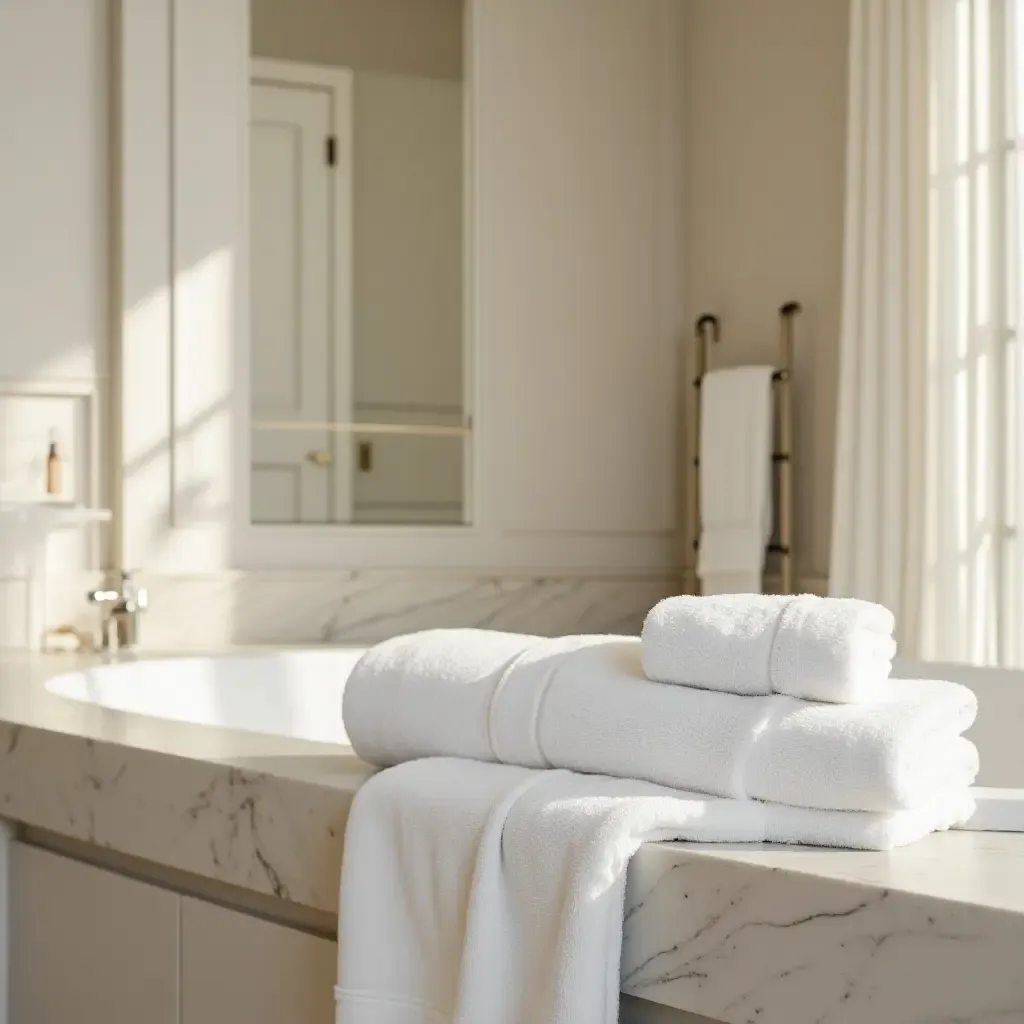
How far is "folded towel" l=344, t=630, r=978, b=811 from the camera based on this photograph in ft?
3.65

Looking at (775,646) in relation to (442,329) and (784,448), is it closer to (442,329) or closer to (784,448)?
(784,448)

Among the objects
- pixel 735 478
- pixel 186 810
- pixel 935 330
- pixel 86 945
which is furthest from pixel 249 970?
pixel 735 478

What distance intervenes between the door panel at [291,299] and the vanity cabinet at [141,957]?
1.60 metres

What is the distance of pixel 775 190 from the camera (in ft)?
11.8

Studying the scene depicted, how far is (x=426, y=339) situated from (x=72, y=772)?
2.02 m

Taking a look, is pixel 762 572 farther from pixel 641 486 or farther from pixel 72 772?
pixel 72 772

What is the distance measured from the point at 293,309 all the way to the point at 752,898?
2.62 meters

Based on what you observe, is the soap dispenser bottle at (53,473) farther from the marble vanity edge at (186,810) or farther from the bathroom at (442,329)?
the marble vanity edge at (186,810)

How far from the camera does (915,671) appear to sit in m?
2.50

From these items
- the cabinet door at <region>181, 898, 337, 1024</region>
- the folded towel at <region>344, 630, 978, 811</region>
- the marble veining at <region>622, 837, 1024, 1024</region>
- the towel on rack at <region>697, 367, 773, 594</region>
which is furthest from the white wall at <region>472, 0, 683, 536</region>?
the marble veining at <region>622, 837, 1024, 1024</region>

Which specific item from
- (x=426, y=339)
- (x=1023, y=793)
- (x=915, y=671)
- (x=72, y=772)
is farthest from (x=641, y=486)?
(x=1023, y=793)

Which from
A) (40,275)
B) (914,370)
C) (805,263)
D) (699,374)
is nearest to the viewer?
(914,370)

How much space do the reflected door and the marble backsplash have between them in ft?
0.55

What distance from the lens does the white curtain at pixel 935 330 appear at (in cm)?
288
